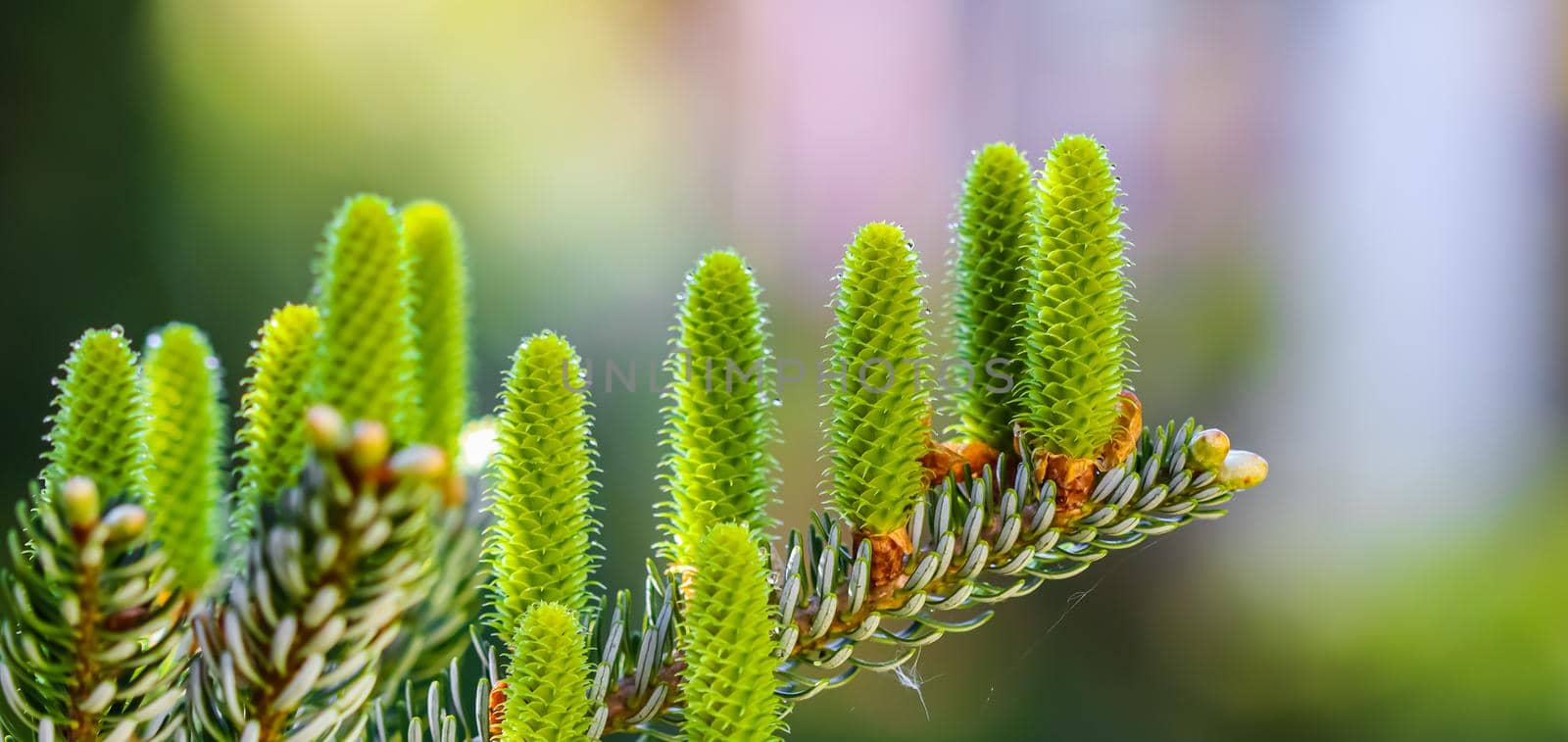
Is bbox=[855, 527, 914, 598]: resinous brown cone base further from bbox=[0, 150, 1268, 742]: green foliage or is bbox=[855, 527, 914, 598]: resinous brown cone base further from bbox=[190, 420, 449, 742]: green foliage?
bbox=[190, 420, 449, 742]: green foliage

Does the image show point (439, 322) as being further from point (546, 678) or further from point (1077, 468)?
point (1077, 468)

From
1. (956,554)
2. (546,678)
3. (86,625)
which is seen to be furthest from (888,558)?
(86,625)

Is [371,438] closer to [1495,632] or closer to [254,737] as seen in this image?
[254,737]

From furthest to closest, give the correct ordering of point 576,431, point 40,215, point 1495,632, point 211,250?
point 1495,632 < point 211,250 < point 40,215 < point 576,431

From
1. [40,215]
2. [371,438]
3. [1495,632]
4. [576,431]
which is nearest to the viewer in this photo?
[371,438]

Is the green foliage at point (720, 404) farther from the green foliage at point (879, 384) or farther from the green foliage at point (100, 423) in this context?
the green foliage at point (100, 423)

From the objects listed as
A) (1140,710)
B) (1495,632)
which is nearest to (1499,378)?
(1495,632)

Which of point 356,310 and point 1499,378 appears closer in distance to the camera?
point 356,310
